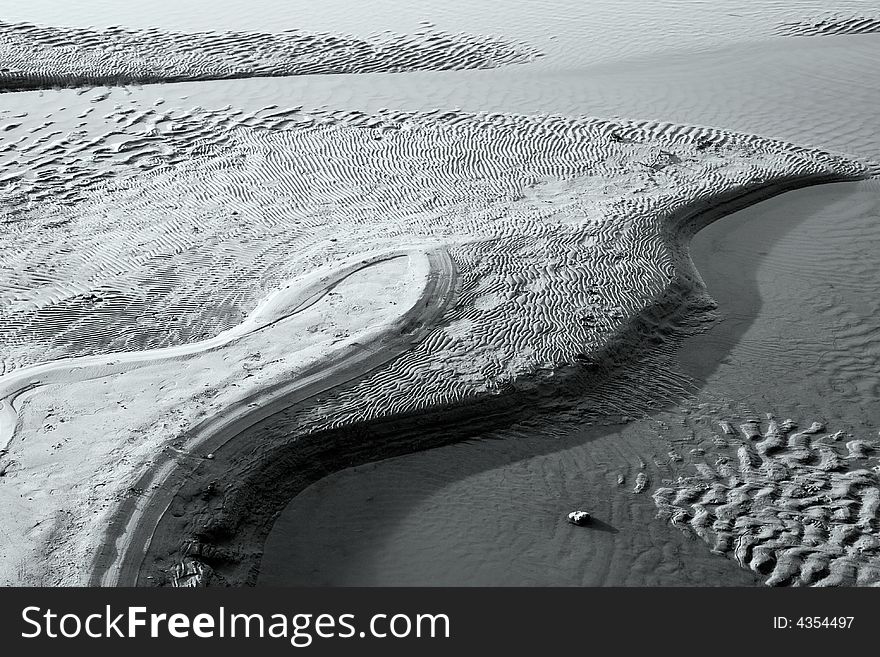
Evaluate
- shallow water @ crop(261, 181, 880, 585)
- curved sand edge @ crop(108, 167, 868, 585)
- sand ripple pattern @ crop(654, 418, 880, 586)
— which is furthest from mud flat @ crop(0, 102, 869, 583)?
A: sand ripple pattern @ crop(654, 418, 880, 586)

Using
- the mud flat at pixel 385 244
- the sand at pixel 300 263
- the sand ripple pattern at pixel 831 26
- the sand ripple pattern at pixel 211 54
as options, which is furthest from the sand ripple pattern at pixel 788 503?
the sand ripple pattern at pixel 831 26

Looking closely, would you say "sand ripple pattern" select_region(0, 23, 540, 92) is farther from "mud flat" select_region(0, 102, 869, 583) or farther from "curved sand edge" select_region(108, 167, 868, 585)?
"curved sand edge" select_region(108, 167, 868, 585)

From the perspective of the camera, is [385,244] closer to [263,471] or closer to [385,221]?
[385,221]

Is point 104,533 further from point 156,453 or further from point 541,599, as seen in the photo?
point 541,599

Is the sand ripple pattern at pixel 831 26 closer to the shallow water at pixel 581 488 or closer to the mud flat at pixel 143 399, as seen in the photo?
the shallow water at pixel 581 488

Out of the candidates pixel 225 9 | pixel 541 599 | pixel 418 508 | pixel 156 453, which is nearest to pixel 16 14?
pixel 225 9

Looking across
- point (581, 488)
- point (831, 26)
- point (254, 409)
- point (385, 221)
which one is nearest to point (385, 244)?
point (385, 221)
